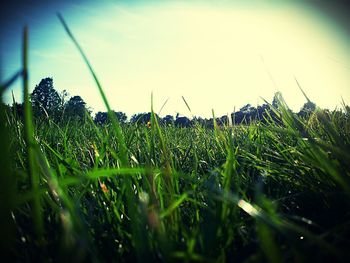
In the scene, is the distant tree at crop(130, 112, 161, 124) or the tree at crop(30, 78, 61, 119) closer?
the distant tree at crop(130, 112, 161, 124)

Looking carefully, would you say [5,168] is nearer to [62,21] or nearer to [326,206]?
[62,21]

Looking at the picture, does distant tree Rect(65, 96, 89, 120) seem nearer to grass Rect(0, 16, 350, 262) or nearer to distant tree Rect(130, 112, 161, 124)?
distant tree Rect(130, 112, 161, 124)

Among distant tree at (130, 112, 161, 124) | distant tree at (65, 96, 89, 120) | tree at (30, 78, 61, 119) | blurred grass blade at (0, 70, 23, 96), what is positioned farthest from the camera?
tree at (30, 78, 61, 119)

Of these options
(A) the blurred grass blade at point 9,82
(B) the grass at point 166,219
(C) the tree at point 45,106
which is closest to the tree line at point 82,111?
(C) the tree at point 45,106

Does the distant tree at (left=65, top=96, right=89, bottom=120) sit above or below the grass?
above

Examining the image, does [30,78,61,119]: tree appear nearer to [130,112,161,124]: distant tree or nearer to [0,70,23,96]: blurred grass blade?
[130,112,161,124]: distant tree

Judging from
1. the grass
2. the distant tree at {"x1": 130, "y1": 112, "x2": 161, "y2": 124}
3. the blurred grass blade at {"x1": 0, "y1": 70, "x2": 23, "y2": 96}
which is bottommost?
the grass

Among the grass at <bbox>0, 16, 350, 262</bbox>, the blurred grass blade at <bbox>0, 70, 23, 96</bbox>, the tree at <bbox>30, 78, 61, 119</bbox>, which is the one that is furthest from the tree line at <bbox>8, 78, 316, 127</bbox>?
the blurred grass blade at <bbox>0, 70, 23, 96</bbox>

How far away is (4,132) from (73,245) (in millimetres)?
227

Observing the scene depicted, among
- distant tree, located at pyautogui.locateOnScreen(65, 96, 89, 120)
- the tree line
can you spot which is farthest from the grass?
distant tree, located at pyautogui.locateOnScreen(65, 96, 89, 120)

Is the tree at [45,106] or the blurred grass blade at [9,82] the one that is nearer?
the blurred grass blade at [9,82]

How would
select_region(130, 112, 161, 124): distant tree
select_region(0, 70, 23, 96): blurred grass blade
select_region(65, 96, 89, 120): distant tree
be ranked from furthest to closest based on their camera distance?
1. select_region(65, 96, 89, 120): distant tree
2. select_region(130, 112, 161, 124): distant tree
3. select_region(0, 70, 23, 96): blurred grass blade

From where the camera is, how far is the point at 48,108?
329 centimetres

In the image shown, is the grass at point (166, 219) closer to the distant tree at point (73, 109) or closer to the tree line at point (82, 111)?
the tree line at point (82, 111)
